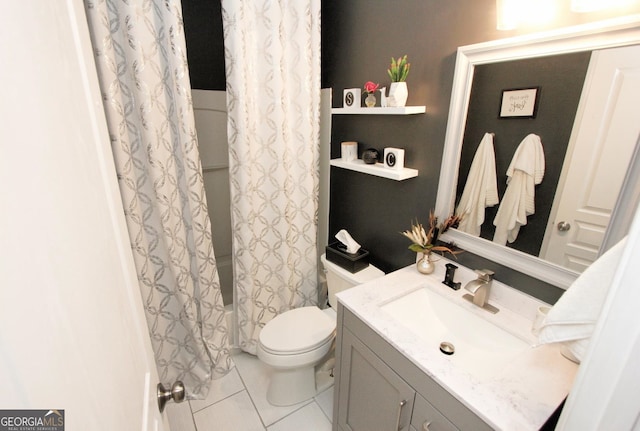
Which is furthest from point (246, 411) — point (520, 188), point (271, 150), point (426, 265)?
point (520, 188)

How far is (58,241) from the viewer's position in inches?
13.0

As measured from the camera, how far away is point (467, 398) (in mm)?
852

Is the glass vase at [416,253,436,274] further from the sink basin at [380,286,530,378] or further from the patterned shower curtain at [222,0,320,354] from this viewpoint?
the patterned shower curtain at [222,0,320,354]

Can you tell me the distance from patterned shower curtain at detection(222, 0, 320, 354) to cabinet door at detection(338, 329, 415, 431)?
0.80m

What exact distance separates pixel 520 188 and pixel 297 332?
1.28 metres

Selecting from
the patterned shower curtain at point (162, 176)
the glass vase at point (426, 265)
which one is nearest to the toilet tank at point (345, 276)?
the glass vase at point (426, 265)

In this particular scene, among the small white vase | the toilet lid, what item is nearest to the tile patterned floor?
the toilet lid

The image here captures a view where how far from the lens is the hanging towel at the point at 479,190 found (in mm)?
1264

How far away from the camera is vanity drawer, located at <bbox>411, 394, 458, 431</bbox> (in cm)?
92

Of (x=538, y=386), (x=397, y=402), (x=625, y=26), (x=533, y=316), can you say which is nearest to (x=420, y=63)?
(x=625, y=26)

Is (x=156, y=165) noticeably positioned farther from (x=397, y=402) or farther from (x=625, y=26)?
(x=625, y=26)

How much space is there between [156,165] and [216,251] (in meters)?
1.17

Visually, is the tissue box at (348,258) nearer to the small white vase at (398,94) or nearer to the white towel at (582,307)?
the small white vase at (398,94)

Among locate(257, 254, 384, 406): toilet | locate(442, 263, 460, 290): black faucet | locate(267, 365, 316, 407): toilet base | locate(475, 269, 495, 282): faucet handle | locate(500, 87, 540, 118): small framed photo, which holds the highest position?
locate(500, 87, 540, 118): small framed photo
